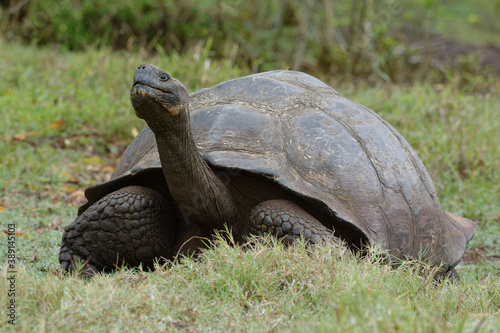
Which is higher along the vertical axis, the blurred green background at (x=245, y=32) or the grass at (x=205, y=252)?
the blurred green background at (x=245, y=32)

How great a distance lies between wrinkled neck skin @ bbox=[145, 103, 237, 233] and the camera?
108 inches

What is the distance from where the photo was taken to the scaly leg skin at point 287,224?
9.34 ft

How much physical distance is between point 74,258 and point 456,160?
4211 millimetres

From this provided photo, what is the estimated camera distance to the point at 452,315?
236cm

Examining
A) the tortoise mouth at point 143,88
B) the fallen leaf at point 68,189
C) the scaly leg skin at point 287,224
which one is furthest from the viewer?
the fallen leaf at point 68,189

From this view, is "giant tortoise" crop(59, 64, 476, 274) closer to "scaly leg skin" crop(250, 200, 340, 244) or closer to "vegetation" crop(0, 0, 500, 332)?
"scaly leg skin" crop(250, 200, 340, 244)

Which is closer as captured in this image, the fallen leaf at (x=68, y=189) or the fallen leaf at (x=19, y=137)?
the fallen leaf at (x=68, y=189)

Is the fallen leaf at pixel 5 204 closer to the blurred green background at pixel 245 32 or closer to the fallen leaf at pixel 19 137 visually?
the fallen leaf at pixel 19 137

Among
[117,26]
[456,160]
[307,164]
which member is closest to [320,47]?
[117,26]

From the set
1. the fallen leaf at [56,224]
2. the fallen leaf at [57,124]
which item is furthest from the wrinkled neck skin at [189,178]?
the fallen leaf at [57,124]

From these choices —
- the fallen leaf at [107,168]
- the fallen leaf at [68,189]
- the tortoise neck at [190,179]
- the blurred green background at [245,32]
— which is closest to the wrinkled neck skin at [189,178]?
the tortoise neck at [190,179]

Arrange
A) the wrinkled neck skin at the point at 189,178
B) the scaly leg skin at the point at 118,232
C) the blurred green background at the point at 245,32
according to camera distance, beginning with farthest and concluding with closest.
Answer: the blurred green background at the point at 245,32
the scaly leg skin at the point at 118,232
the wrinkled neck skin at the point at 189,178

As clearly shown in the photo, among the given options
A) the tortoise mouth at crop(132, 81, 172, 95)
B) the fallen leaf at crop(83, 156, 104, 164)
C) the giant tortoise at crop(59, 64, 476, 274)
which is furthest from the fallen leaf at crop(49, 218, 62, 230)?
the tortoise mouth at crop(132, 81, 172, 95)

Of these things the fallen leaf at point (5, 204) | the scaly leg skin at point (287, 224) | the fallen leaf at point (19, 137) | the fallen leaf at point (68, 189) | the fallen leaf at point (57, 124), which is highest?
the scaly leg skin at point (287, 224)
